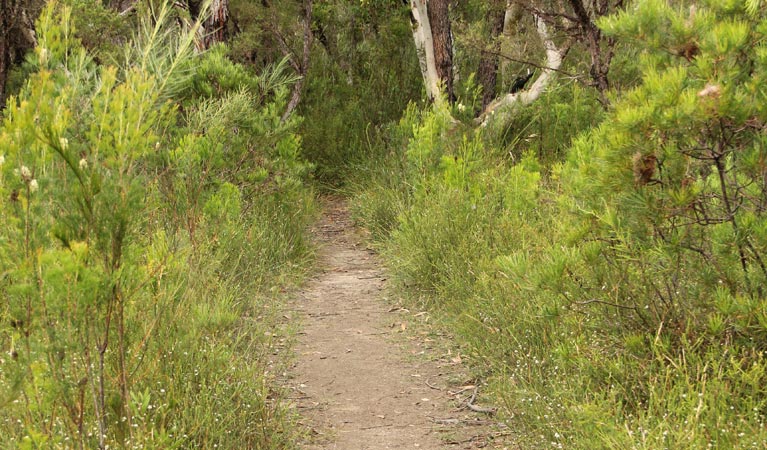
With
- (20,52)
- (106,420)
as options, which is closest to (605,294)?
(106,420)

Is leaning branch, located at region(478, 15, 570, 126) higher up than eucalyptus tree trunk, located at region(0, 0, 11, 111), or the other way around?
eucalyptus tree trunk, located at region(0, 0, 11, 111)

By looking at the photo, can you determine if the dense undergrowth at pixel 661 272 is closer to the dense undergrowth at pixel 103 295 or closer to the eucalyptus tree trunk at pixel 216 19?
the dense undergrowth at pixel 103 295

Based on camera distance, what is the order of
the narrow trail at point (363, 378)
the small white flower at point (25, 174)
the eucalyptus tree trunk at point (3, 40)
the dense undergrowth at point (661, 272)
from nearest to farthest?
the small white flower at point (25, 174) → the dense undergrowth at point (661, 272) → the narrow trail at point (363, 378) → the eucalyptus tree trunk at point (3, 40)

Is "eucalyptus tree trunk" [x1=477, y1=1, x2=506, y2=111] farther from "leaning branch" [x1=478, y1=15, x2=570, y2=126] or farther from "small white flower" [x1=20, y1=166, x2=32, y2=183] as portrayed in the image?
"small white flower" [x1=20, y1=166, x2=32, y2=183]

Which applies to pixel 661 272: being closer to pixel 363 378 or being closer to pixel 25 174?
pixel 363 378

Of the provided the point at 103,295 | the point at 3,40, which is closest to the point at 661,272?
the point at 103,295

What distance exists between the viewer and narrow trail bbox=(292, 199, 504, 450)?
4.40 m

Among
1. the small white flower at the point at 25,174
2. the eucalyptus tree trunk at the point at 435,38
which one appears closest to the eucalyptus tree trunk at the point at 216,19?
the eucalyptus tree trunk at the point at 435,38

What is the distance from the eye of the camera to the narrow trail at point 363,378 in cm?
440

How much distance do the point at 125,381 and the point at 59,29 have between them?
4.31 feet

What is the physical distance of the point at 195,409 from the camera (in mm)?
3770

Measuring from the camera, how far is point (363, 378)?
5211 mm

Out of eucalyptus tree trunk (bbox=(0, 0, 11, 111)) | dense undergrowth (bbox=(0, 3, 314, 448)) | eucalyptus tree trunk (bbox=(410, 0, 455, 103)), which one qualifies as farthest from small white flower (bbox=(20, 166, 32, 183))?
eucalyptus tree trunk (bbox=(410, 0, 455, 103))

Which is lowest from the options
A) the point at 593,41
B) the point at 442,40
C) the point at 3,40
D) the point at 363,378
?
the point at 363,378
